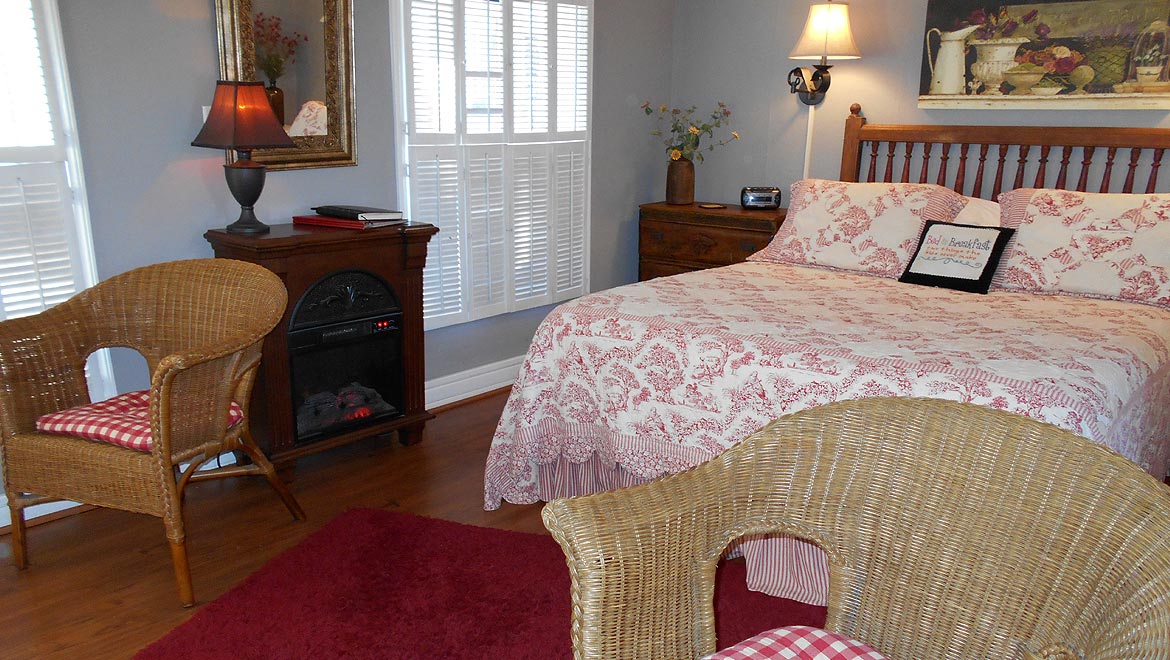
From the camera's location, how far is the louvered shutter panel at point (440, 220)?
369 centimetres

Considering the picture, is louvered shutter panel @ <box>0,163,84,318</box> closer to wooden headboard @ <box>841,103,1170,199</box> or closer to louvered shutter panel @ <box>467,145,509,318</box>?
louvered shutter panel @ <box>467,145,509,318</box>

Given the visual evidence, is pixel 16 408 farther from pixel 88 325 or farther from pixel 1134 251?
pixel 1134 251

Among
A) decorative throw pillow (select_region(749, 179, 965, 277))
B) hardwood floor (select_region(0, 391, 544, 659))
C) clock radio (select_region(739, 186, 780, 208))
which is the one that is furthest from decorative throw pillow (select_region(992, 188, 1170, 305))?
hardwood floor (select_region(0, 391, 544, 659))

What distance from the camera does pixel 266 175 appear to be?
3229 millimetres

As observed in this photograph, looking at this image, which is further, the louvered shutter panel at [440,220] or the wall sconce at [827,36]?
the wall sconce at [827,36]

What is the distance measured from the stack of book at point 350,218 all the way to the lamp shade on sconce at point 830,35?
6.94 ft

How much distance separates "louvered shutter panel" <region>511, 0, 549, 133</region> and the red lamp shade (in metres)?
1.38

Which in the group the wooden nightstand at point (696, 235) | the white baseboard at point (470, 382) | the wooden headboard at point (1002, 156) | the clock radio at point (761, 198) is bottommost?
the white baseboard at point (470, 382)

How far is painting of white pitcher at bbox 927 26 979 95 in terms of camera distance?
12.8ft

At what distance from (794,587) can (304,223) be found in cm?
208

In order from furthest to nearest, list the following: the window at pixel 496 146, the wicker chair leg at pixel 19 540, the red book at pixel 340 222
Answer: the window at pixel 496 146 → the red book at pixel 340 222 → the wicker chair leg at pixel 19 540

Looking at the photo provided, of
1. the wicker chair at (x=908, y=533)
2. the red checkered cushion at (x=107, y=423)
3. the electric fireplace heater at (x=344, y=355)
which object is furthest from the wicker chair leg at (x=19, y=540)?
the wicker chair at (x=908, y=533)

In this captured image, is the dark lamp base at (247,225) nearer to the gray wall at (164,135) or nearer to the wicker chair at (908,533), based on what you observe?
the gray wall at (164,135)

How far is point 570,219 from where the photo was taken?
4449mm
